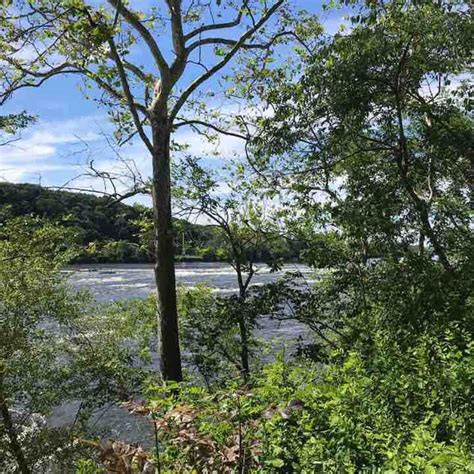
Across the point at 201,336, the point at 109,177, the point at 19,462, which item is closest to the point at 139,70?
the point at 109,177

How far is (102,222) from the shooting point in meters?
11.6

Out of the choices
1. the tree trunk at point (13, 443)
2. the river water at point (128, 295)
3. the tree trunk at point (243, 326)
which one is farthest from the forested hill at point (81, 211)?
the tree trunk at point (13, 443)

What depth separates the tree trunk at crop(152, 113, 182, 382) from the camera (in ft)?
27.7

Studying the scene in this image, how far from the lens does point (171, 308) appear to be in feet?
27.9

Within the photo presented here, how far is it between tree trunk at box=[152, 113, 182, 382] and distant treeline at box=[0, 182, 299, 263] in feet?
2.17

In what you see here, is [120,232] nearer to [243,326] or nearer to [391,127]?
[243,326]

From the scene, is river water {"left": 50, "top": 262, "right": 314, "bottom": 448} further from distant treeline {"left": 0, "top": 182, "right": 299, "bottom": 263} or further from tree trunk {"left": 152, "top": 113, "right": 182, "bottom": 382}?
tree trunk {"left": 152, "top": 113, "right": 182, "bottom": 382}

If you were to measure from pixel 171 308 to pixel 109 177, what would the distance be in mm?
2618

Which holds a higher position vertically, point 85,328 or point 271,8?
point 271,8

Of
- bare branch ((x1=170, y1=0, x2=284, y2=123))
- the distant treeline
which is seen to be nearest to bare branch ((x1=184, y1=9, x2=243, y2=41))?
bare branch ((x1=170, y1=0, x2=284, y2=123))

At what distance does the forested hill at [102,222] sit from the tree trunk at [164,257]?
31.3 inches

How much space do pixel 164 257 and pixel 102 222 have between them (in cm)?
367

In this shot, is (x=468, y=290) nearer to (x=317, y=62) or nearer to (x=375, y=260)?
(x=375, y=260)

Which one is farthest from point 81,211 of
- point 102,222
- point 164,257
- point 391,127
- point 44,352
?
point 391,127
